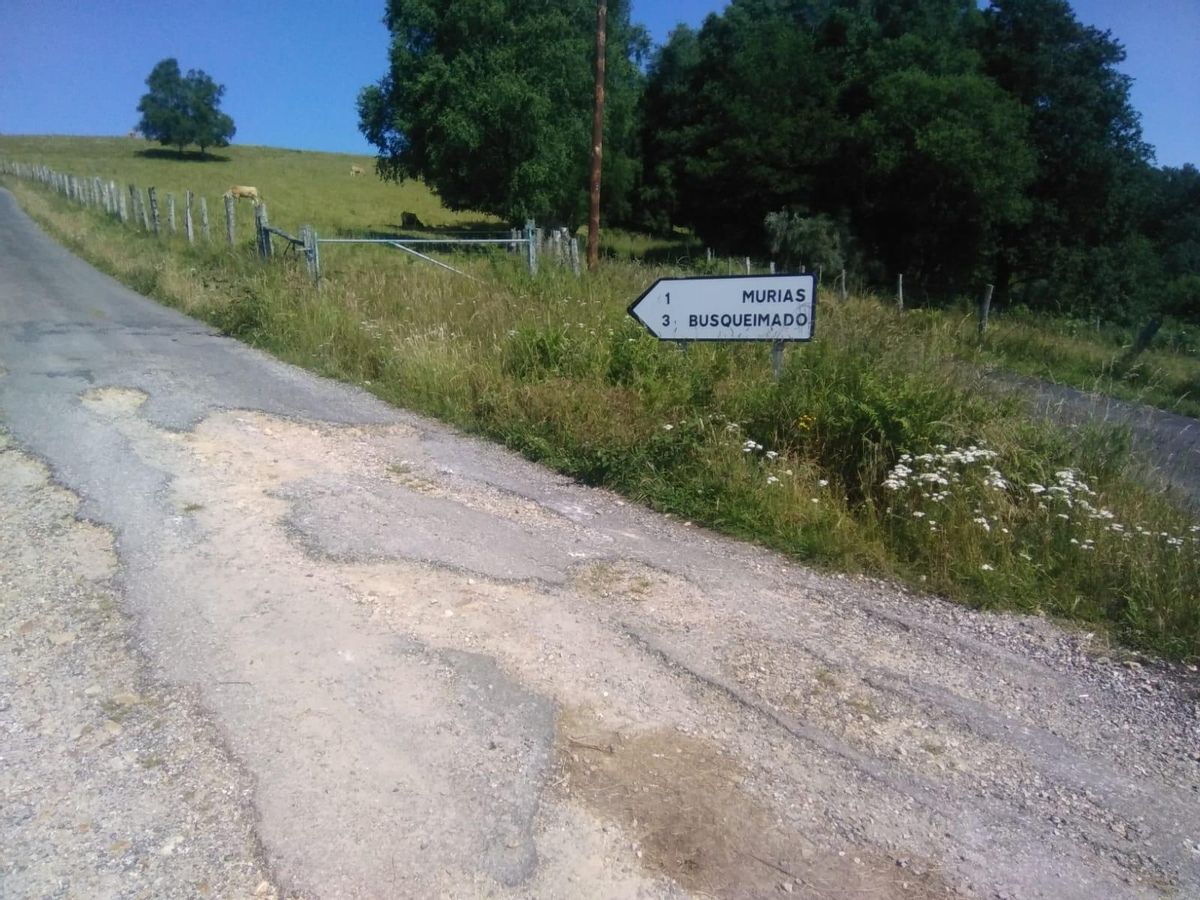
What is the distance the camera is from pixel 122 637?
12.2ft

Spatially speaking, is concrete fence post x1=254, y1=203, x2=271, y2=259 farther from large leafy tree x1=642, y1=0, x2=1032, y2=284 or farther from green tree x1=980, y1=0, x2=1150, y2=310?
green tree x1=980, y1=0, x2=1150, y2=310

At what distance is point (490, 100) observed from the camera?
28.9 m

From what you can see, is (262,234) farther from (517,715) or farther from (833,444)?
(517,715)

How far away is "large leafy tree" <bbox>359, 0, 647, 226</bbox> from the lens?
29.4 meters

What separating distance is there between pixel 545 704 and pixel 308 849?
1024 millimetres

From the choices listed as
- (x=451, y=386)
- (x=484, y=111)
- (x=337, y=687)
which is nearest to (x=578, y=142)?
(x=484, y=111)

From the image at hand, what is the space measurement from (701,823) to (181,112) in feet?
283

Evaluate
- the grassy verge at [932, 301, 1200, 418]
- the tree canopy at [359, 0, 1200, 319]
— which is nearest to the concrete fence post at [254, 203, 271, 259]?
the grassy verge at [932, 301, 1200, 418]

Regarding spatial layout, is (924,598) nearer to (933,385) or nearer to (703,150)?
(933,385)

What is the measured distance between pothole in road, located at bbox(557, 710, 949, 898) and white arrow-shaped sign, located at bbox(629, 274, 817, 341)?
394 centimetres

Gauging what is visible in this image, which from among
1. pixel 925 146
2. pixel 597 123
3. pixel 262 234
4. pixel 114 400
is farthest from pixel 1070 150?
pixel 114 400

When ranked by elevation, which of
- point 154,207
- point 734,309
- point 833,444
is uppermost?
point 154,207

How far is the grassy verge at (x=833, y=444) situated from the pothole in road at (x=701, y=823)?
217 cm

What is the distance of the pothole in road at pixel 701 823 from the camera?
100 inches
